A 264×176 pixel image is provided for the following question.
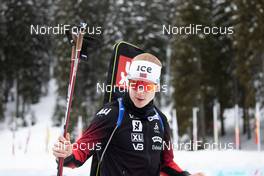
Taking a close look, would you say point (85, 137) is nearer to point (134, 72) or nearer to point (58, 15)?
point (134, 72)

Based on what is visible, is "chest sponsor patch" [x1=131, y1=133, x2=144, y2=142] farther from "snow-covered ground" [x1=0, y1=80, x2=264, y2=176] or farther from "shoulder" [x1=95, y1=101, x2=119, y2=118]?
"snow-covered ground" [x1=0, y1=80, x2=264, y2=176]

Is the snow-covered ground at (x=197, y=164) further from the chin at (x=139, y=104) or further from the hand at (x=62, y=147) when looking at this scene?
the hand at (x=62, y=147)

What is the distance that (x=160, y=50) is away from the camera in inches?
1275

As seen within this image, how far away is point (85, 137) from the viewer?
9.37ft

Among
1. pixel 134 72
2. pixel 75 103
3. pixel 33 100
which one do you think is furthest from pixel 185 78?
pixel 134 72

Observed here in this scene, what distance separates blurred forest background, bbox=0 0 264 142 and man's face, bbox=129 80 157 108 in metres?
16.1

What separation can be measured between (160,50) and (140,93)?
1168 inches

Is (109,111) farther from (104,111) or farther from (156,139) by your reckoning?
(156,139)

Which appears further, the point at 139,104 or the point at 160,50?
the point at 160,50

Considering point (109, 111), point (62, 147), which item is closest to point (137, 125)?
point (109, 111)

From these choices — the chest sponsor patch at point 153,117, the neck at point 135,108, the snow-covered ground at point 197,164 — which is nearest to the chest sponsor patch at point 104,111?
the neck at point 135,108

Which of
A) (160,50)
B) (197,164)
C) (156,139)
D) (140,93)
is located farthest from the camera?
(160,50)

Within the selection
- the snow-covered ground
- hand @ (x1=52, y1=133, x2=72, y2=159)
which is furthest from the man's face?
the snow-covered ground

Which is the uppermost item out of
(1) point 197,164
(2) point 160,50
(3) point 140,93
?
(2) point 160,50
